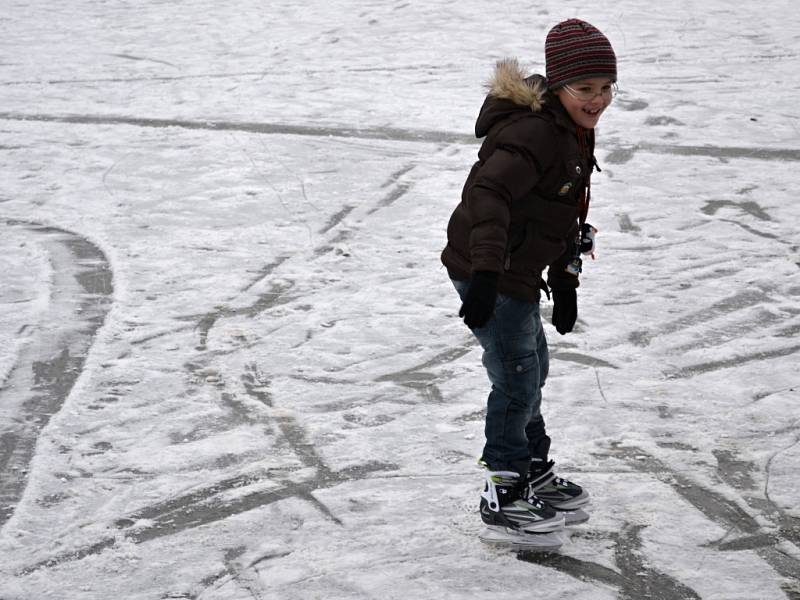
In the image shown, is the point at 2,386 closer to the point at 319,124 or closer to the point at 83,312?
the point at 83,312

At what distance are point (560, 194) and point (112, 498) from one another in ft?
5.71

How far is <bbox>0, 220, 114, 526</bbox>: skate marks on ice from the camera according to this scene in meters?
3.79

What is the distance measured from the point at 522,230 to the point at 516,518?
0.87 m

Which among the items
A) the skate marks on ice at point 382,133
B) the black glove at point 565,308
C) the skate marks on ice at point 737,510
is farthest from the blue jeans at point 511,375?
the skate marks on ice at point 382,133

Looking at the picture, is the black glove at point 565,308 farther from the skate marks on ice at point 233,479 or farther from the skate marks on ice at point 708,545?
the skate marks on ice at point 233,479

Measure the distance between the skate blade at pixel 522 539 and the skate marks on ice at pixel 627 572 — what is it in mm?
23

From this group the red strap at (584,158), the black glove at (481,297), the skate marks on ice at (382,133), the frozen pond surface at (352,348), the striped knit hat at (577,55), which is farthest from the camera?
the skate marks on ice at (382,133)

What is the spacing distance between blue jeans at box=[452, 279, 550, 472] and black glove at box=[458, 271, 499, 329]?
0.23m

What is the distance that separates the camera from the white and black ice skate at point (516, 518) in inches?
125

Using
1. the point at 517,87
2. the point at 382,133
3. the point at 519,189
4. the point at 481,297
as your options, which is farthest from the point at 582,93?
the point at 382,133

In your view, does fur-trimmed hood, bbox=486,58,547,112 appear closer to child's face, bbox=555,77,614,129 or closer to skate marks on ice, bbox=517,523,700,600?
child's face, bbox=555,77,614,129

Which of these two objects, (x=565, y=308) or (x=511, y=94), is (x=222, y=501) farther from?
(x=511, y=94)

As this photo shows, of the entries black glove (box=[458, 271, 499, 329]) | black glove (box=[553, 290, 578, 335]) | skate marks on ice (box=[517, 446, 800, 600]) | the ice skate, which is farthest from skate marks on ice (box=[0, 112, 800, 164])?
black glove (box=[458, 271, 499, 329])

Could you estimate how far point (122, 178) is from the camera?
7.12 metres
